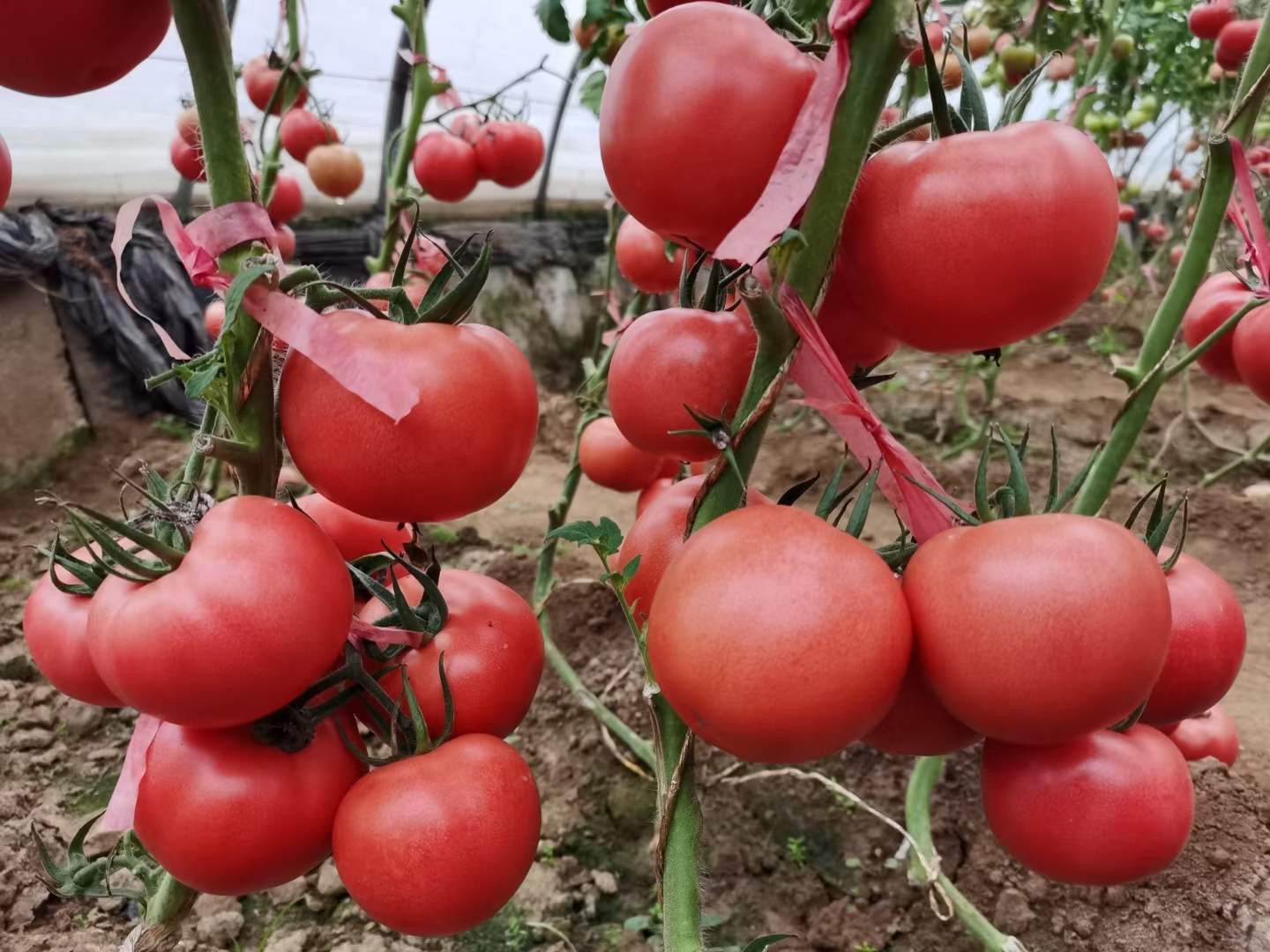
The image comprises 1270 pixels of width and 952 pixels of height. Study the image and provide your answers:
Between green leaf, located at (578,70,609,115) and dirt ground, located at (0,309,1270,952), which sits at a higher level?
green leaf, located at (578,70,609,115)

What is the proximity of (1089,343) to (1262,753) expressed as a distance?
374 centimetres

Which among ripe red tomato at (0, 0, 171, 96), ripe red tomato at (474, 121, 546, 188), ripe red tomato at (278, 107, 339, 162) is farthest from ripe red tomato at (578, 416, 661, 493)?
ripe red tomato at (278, 107, 339, 162)

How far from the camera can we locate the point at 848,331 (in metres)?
0.64

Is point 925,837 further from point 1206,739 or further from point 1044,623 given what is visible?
point 1044,623

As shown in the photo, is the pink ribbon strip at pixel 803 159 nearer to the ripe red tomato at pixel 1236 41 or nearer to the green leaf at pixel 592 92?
the green leaf at pixel 592 92

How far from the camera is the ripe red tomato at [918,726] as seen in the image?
1.91 ft

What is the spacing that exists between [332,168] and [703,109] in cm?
285

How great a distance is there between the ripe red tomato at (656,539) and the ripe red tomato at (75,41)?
47 cm

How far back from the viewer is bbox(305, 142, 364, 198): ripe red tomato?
300 centimetres

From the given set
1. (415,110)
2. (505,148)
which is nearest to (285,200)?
(505,148)

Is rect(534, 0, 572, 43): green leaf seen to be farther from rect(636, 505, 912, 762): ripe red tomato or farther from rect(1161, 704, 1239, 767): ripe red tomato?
rect(1161, 704, 1239, 767): ripe red tomato

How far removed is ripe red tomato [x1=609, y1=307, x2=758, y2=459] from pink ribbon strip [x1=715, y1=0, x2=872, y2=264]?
154mm

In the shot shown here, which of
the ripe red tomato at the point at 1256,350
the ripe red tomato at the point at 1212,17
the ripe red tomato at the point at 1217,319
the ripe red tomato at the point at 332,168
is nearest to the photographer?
the ripe red tomato at the point at 1256,350

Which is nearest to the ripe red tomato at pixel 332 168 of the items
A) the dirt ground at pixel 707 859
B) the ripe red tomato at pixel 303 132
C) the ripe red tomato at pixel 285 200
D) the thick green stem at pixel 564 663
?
the ripe red tomato at pixel 303 132
